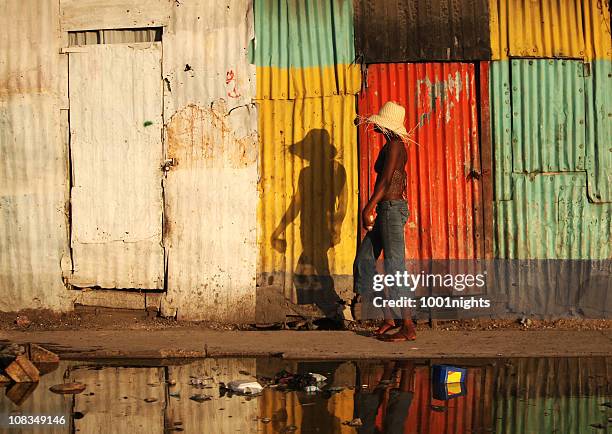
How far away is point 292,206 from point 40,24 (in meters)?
3.07

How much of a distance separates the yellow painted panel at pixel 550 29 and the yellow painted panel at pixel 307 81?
4.65 feet

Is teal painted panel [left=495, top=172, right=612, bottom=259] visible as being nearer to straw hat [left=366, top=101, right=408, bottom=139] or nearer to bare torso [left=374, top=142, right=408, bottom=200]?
bare torso [left=374, top=142, right=408, bottom=200]

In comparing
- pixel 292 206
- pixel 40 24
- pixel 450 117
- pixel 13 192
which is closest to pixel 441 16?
pixel 450 117

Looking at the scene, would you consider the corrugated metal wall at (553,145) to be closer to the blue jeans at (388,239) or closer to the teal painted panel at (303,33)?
the blue jeans at (388,239)

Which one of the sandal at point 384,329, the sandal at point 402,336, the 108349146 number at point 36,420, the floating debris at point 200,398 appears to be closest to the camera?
the 108349146 number at point 36,420

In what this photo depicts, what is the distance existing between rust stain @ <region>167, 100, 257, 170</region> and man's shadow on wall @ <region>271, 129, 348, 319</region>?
62 cm

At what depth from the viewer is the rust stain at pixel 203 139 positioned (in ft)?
31.9

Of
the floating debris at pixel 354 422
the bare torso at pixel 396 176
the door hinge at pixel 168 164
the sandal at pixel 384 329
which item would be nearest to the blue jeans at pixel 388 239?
the bare torso at pixel 396 176

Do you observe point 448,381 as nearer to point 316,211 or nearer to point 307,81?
point 316,211

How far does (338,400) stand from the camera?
671 cm

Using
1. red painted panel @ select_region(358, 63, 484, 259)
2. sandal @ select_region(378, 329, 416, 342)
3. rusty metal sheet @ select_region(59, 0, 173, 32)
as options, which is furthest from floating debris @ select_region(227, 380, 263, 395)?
rusty metal sheet @ select_region(59, 0, 173, 32)

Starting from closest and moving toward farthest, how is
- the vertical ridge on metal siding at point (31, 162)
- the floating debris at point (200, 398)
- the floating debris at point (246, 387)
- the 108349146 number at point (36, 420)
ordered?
the 108349146 number at point (36, 420), the floating debris at point (200, 398), the floating debris at point (246, 387), the vertical ridge on metal siding at point (31, 162)

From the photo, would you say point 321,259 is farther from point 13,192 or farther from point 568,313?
point 13,192

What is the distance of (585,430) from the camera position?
5.97 meters
